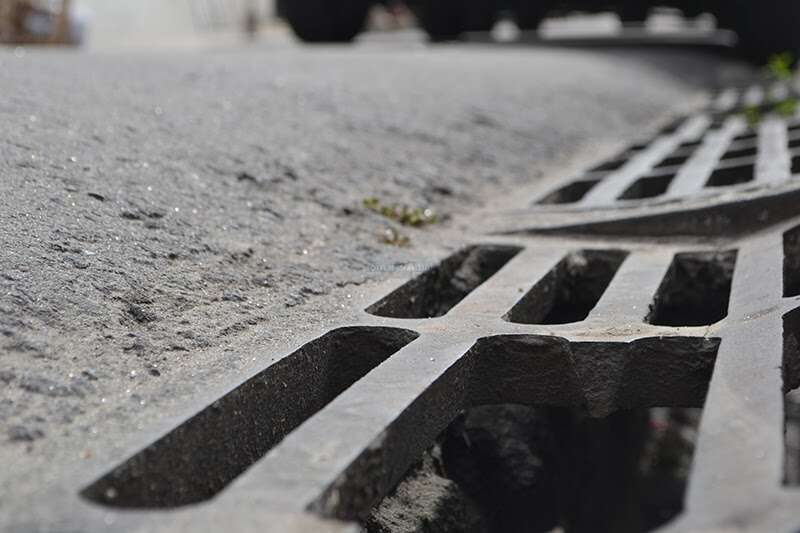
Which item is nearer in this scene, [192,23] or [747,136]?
[747,136]

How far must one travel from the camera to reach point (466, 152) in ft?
10.9

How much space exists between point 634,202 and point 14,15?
6314 millimetres

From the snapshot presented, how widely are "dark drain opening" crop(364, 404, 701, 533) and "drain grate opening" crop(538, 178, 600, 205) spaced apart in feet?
2.01

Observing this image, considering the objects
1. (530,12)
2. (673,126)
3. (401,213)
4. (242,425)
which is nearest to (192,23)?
(530,12)

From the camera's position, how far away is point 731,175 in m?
3.29

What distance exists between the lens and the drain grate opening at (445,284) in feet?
6.19

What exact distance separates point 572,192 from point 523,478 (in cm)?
122

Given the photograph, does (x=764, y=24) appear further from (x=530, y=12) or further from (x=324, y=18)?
(x=324, y=18)

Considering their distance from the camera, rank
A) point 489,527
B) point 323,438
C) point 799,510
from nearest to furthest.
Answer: point 799,510 → point 323,438 → point 489,527

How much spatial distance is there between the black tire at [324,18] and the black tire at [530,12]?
1.39m

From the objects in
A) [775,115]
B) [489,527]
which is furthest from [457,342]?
[775,115]

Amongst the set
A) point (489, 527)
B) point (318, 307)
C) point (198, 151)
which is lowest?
point (489, 527)

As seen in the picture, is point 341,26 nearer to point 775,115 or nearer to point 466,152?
point 775,115

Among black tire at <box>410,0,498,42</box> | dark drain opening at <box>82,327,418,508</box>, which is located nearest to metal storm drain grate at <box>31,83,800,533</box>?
dark drain opening at <box>82,327,418,508</box>
